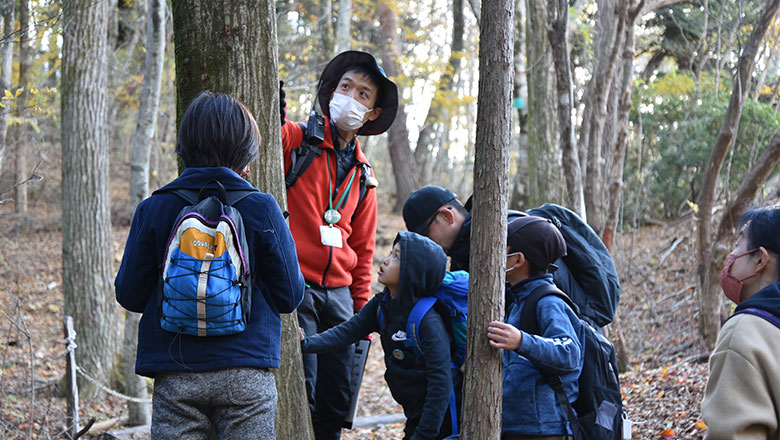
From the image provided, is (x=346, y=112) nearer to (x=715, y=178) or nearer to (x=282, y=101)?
(x=282, y=101)

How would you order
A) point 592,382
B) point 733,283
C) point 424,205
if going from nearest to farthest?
point 733,283 → point 592,382 → point 424,205

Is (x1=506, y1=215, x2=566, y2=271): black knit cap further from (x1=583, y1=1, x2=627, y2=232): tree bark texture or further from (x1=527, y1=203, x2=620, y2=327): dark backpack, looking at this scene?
(x1=583, y1=1, x2=627, y2=232): tree bark texture

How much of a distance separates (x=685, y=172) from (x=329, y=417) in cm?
1248

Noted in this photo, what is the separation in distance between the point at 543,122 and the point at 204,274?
6.05 meters

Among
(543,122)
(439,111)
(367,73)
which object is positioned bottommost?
(543,122)

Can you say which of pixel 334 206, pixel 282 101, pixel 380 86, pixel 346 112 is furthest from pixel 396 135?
pixel 282 101

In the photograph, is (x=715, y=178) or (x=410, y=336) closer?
(x=410, y=336)

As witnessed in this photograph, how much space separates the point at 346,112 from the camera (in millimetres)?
3826

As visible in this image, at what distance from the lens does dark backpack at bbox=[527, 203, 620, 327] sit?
3266 millimetres

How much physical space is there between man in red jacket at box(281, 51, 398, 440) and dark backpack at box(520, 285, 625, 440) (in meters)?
1.17

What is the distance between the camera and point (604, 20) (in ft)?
24.6

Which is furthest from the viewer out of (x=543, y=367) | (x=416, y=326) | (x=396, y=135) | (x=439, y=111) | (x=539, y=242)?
(x=439, y=111)

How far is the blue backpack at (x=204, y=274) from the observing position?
2.18 metres

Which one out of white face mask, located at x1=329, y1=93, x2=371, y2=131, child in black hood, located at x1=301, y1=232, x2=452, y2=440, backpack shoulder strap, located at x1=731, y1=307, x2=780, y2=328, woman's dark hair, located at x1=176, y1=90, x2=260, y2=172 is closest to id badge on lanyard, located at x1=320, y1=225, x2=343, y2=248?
child in black hood, located at x1=301, y1=232, x2=452, y2=440
